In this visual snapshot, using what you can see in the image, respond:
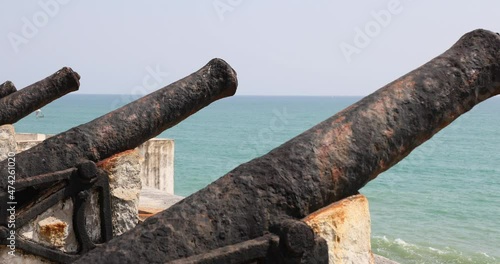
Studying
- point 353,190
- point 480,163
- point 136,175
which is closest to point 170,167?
point 136,175

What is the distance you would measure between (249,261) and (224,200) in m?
0.29

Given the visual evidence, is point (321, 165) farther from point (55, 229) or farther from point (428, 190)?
point (428, 190)

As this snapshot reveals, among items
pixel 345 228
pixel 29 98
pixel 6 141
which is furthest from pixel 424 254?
pixel 345 228

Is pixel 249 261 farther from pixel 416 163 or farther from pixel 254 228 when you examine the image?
pixel 416 163

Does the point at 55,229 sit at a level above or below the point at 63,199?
below

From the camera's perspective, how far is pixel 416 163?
47.8 meters

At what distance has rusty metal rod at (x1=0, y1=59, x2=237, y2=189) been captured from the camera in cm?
530

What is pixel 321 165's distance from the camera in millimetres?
3402

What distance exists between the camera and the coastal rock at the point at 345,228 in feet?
11.0

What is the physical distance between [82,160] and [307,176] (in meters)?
2.38

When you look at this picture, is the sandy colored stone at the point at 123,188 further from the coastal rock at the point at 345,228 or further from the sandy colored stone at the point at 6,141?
the coastal rock at the point at 345,228

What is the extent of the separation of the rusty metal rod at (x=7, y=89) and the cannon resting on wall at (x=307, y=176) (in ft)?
17.6

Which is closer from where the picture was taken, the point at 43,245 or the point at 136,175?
the point at 43,245

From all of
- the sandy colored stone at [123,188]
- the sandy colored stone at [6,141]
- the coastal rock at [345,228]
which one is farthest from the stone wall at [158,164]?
the coastal rock at [345,228]
